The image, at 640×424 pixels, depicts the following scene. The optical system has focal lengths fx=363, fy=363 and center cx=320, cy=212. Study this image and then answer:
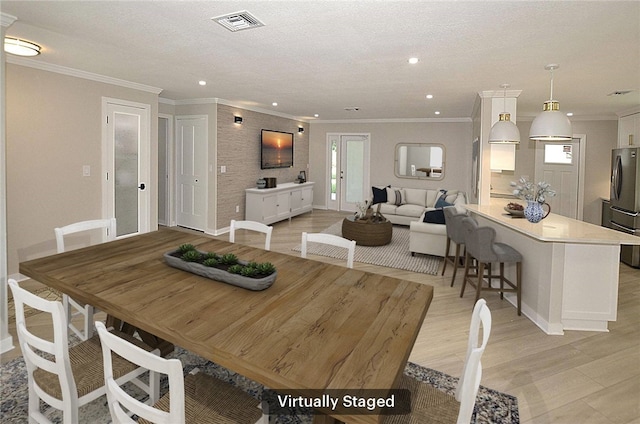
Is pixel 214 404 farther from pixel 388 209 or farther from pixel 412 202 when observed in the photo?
pixel 412 202

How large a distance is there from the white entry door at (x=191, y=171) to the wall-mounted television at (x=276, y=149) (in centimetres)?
145

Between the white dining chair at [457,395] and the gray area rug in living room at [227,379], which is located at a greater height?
the white dining chair at [457,395]

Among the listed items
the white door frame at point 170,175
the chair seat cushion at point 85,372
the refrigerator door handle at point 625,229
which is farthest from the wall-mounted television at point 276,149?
the refrigerator door handle at point 625,229

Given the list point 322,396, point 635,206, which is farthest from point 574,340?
point 635,206

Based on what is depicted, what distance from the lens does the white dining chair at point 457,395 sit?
3.97ft

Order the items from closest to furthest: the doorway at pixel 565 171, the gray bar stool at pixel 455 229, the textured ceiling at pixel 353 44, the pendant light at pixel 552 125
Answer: the textured ceiling at pixel 353 44
the pendant light at pixel 552 125
the gray bar stool at pixel 455 229
the doorway at pixel 565 171

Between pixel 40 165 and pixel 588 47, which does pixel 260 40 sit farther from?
pixel 40 165

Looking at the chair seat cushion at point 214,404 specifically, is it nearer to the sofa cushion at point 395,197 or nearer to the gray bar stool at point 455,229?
the gray bar stool at point 455,229

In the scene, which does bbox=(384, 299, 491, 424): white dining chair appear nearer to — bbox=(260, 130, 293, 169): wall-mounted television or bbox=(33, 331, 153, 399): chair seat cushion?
bbox=(33, 331, 153, 399): chair seat cushion

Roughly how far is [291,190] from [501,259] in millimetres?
5354

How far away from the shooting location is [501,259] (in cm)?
359

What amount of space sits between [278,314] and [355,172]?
824 centimetres

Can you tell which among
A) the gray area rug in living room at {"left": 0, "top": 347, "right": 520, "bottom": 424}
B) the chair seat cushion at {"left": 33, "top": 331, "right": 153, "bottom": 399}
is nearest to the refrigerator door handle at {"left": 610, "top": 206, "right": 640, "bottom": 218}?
the gray area rug in living room at {"left": 0, "top": 347, "right": 520, "bottom": 424}

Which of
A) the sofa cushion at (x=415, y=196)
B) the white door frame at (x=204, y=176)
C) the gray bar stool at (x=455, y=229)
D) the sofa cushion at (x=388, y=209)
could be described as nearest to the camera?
the gray bar stool at (x=455, y=229)
